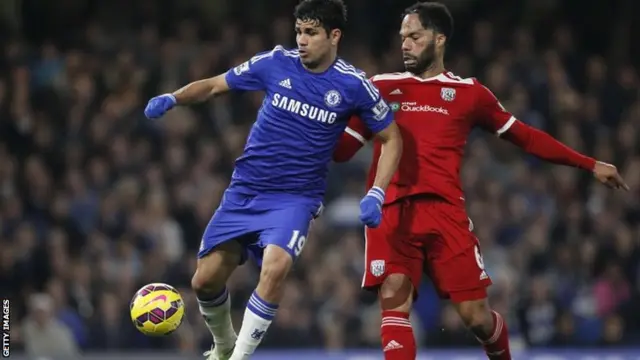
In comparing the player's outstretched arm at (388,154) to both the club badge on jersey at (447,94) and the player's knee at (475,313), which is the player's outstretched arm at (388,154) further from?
the player's knee at (475,313)

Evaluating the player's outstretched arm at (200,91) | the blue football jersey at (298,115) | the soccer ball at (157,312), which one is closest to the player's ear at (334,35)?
the blue football jersey at (298,115)

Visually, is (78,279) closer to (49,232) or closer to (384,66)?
(49,232)

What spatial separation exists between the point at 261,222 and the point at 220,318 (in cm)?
79

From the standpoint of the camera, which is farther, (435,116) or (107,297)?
(107,297)

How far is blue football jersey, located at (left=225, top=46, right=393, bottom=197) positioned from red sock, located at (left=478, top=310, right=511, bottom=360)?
4.69 feet

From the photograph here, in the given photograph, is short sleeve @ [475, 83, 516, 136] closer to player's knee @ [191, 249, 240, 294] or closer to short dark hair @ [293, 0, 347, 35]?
short dark hair @ [293, 0, 347, 35]

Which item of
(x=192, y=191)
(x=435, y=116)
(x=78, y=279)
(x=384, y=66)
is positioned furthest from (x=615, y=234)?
(x=435, y=116)

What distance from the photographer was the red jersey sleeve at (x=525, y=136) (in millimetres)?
9297

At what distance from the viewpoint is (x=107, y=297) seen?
1409 centimetres

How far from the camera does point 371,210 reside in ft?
28.0

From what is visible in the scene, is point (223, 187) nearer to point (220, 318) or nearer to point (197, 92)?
point (220, 318)

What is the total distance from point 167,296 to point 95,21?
9.01 metres

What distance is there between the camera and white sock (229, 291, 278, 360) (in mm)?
8633

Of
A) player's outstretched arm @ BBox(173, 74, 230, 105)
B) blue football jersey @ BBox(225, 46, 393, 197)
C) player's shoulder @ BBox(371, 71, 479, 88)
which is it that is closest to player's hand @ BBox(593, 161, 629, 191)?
player's shoulder @ BBox(371, 71, 479, 88)
